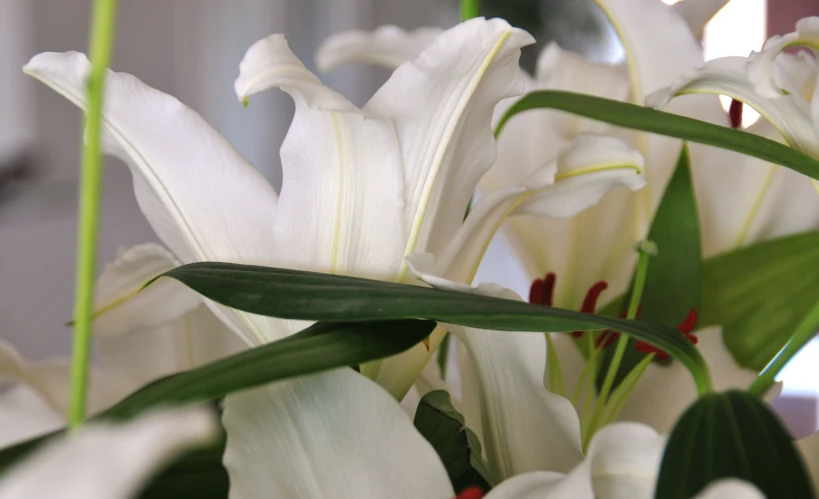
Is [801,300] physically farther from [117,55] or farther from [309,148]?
[117,55]

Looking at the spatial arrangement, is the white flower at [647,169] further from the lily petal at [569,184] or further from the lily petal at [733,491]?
the lily petal at [733,491]

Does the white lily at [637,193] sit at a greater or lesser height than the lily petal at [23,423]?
greater

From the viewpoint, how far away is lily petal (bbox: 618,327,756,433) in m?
0.27

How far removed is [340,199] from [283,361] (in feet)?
0.26

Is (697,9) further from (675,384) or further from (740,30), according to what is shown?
(740,30)

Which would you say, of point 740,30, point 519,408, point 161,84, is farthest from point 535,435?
point 740,30

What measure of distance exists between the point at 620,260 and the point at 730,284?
0.05 meters

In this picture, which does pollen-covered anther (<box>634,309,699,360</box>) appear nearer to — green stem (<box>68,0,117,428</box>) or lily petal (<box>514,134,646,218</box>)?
lily petal (<box>514,134,646,218</box>)

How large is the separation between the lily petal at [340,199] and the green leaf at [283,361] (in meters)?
0.05

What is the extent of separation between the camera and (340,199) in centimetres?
22

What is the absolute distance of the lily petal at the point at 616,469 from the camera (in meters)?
0.15

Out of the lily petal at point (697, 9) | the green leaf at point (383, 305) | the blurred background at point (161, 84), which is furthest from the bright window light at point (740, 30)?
the green leaf at point (383, 305)

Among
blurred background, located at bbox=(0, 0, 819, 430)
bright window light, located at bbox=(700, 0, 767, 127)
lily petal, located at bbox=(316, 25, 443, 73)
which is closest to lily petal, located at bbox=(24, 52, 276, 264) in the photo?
lily petal, located at bbox=(316, 25, 443, 73)

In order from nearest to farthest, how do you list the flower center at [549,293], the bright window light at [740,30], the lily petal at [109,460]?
the lily petal at [109,460] < the flower center at [549,293] < the bright window light at [740,30]
